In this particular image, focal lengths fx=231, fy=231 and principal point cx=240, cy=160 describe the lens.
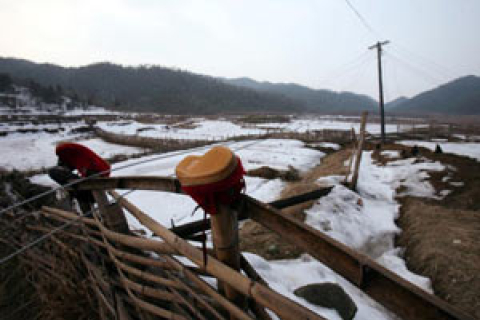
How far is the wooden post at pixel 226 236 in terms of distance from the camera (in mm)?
Result: 1126

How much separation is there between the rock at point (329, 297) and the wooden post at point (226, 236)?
4.87 feet

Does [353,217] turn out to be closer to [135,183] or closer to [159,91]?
[135,183]

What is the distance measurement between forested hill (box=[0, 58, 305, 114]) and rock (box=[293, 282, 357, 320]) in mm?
88399

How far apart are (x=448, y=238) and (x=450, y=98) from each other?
645 feet

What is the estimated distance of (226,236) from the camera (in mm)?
1172

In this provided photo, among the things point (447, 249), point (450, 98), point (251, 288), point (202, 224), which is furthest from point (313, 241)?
point (450, 98)

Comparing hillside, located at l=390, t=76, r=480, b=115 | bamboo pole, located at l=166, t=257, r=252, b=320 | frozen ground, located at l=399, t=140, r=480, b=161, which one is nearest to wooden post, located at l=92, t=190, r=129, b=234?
bamboo pole, located at l=166, t=257, r=252, b=320

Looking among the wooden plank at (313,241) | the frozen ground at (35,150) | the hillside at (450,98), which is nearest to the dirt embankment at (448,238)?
the wooden plank at (313,241)

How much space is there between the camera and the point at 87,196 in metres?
2.56

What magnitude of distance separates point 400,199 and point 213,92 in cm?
10992

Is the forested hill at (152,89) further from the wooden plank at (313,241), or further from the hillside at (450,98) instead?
the wooden plank at (313,241)

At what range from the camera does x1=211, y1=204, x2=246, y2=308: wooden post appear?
113 centimetres

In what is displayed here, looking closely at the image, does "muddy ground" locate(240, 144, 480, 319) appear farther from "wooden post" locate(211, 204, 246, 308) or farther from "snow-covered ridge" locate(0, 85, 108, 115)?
"snow-covered ridge" locate(0, 85, 108, 115)

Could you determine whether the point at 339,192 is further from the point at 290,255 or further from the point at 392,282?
the point at 392,282
